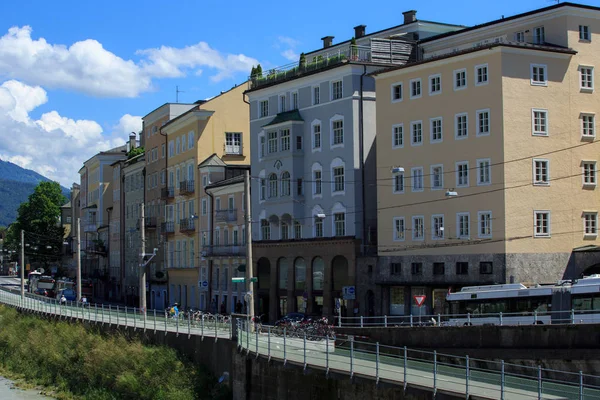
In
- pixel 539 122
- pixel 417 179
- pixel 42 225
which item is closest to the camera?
pixel 539 122

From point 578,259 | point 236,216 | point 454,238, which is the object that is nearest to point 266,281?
point 236,216

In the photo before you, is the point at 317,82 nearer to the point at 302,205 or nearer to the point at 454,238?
the point at 302,205

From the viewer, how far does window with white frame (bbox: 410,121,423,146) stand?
58656 millimetres

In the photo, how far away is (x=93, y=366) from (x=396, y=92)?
77.2 feet

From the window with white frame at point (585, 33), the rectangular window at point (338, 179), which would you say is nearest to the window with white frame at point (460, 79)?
the window with white frame at point (585, 33)

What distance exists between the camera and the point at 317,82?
67.6m

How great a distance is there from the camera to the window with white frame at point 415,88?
58.8 m

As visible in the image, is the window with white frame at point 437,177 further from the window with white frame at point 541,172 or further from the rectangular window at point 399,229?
the window with white frame at point 541,172

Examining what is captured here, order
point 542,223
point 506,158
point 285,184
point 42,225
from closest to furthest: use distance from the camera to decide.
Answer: point 506,158
point 542,223
point 285,184
point 42,225

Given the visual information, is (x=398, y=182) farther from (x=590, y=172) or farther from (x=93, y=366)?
(x=93, y=366)

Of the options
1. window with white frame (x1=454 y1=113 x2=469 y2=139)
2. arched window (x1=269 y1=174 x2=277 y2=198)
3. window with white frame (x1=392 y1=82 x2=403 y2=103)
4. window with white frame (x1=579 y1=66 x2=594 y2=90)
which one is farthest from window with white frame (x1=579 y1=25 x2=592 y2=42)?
arched window (x1=269 y1=174 x2=277 y2=198)

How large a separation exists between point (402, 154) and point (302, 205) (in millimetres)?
10936

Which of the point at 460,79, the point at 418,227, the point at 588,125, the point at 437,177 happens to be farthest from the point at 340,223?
the point at 588,125

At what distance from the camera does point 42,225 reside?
15925 centimetres
